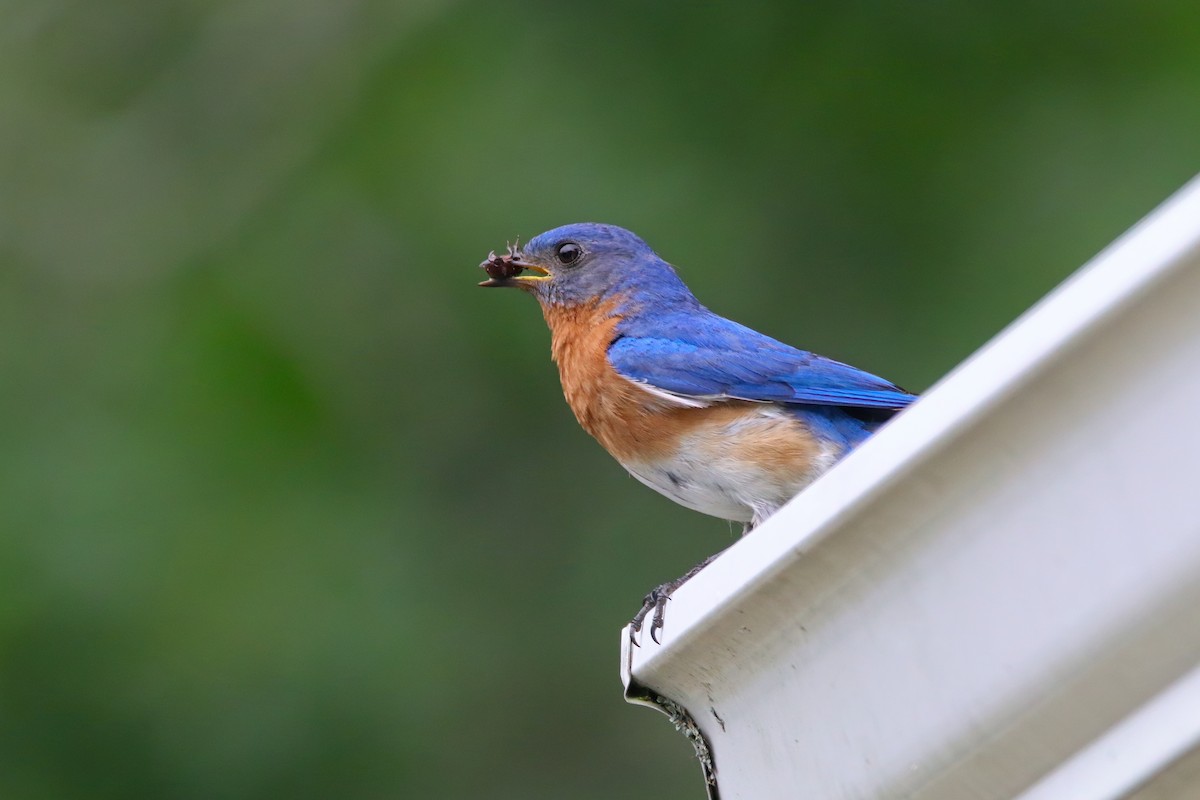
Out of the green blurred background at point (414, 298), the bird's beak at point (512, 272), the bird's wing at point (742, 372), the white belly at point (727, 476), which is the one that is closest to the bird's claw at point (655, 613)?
the white belly at point (727, 476)

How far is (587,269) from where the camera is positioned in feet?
16.0

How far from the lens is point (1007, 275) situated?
6.77 metres

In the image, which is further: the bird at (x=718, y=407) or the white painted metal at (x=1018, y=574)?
the bird at (x=718, y=407)

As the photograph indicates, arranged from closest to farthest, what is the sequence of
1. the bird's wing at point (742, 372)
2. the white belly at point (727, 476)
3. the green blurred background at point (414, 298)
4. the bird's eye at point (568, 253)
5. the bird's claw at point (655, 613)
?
the bird's claw at point (655, 613)
the white belly at point (727, 476)
the bird's wing at point (742, 372)
the bird's eye at point (568, 253)
the green blurred background at point (414, 298)

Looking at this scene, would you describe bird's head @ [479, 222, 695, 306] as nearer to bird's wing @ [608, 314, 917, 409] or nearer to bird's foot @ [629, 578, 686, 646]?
bird's wing @ [608, 314, 917, 409]

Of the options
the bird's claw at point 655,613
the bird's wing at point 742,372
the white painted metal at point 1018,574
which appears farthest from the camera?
the bird's wing at point 742,372

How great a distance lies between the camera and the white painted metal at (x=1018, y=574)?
137 centimetres

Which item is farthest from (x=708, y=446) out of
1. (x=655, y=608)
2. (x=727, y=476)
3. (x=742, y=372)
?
(x=655, y=608)

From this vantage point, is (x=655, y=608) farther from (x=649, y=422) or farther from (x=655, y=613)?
(x=649, y=422)

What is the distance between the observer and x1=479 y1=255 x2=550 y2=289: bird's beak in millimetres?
4945

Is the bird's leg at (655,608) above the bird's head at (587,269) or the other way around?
the other way around

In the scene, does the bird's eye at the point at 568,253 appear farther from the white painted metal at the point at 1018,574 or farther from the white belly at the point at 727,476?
the white painted metal at the point at 1018,574

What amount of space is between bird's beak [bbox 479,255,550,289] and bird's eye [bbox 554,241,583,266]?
6cm

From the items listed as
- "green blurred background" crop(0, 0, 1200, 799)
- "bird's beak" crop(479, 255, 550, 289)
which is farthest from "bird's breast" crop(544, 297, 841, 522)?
"green blurred background" crop(0, 0, 1200, 799)
